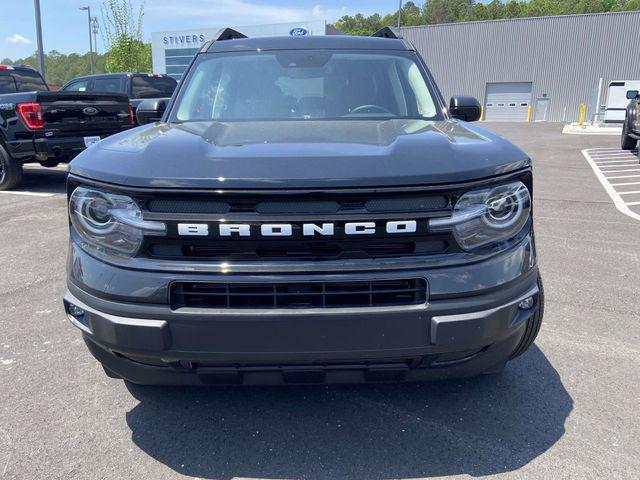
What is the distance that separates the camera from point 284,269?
1.85 m

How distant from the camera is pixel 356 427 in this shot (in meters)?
2.42

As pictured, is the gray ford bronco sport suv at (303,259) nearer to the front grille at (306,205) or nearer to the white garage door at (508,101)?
the front grille at (306,205)

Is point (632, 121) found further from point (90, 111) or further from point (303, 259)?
point (303, 259)

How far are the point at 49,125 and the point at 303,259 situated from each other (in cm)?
742

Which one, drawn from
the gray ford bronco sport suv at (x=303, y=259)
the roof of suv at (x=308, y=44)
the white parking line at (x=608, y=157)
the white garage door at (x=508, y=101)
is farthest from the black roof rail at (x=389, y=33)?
the white garage door at (x=508, y=101)

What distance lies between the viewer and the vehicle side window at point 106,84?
11028mm

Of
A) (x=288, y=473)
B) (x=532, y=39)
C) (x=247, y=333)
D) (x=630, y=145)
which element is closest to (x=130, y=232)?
(x=247, y=333)

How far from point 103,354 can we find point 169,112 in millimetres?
1605

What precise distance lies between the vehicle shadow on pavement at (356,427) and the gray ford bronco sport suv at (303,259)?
39 cm

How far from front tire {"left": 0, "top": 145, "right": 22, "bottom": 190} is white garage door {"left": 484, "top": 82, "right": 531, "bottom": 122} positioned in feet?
124

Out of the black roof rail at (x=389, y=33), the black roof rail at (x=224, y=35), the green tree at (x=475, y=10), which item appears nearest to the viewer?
the black roof rail at (x=224, y=35)

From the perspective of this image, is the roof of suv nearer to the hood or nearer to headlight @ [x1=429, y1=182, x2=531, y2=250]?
the hood

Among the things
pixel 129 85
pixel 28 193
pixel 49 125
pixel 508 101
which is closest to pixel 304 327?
pixel 49 125

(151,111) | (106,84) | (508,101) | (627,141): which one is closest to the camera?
(151,111)
